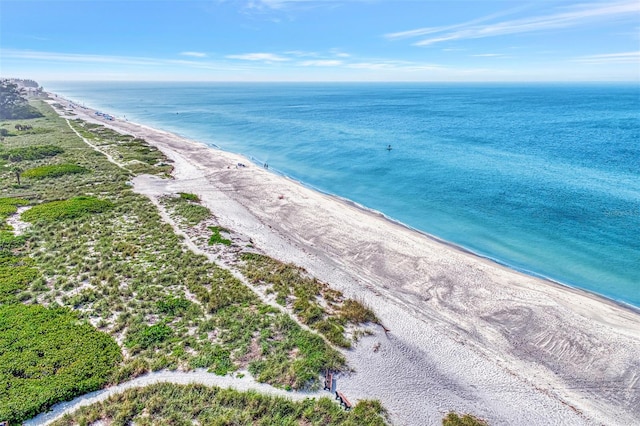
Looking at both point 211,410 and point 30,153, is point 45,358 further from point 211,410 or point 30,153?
point 30,153

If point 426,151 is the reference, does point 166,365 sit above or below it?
below

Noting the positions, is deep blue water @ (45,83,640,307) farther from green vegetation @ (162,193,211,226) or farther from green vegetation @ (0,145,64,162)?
green vegetation @ (0,145,64,162)

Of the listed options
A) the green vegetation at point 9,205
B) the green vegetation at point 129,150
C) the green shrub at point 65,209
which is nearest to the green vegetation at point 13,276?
the green shrub at point 65,209

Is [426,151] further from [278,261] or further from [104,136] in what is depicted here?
[104,136]

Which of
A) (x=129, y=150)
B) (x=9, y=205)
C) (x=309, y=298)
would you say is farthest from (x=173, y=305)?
(x=129, y=150)

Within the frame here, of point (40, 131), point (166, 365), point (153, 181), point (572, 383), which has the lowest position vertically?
point (572, 383)

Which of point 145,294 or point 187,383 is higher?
point 145,294

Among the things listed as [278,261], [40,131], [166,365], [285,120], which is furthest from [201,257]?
[285,120]

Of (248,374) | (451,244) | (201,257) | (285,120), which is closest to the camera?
(248,374)
